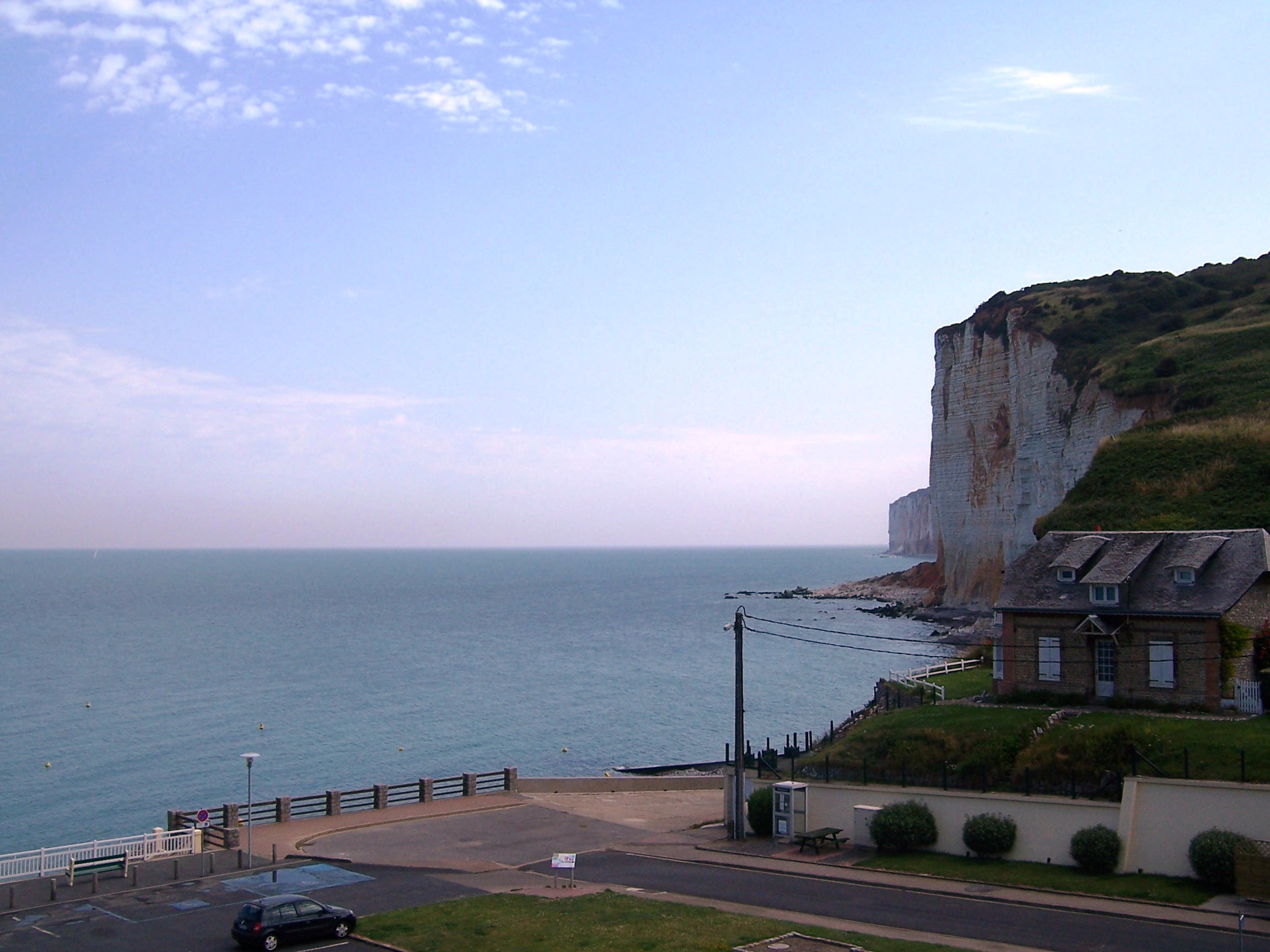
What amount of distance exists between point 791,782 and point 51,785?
41.2m

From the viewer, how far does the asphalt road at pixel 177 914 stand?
2162cm

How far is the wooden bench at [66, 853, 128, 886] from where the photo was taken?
26.7 metres

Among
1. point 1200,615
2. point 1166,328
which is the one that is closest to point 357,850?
point 1200,615

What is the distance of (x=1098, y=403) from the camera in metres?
85.1

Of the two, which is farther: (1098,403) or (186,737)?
(1098,403)

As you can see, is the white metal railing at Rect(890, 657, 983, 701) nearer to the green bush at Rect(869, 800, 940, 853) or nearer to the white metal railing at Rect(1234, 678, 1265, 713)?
the white metal railing at Rect(1234, 678, 1265, 713)

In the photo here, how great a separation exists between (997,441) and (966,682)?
237 feet

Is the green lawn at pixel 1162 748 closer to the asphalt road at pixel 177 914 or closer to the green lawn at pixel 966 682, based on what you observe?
the green lawn at pixel 966 682

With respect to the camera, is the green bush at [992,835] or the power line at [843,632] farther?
the power line at [843,632]

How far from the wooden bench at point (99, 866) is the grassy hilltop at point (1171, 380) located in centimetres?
4124

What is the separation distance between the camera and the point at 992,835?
27.4m

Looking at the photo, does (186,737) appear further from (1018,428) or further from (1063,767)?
(1018,428)

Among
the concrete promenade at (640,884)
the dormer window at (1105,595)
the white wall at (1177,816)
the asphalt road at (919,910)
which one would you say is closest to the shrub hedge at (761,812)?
the concrete promenade at (640,884)

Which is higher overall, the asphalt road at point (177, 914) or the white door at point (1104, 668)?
the white door at point (1104, 668)
